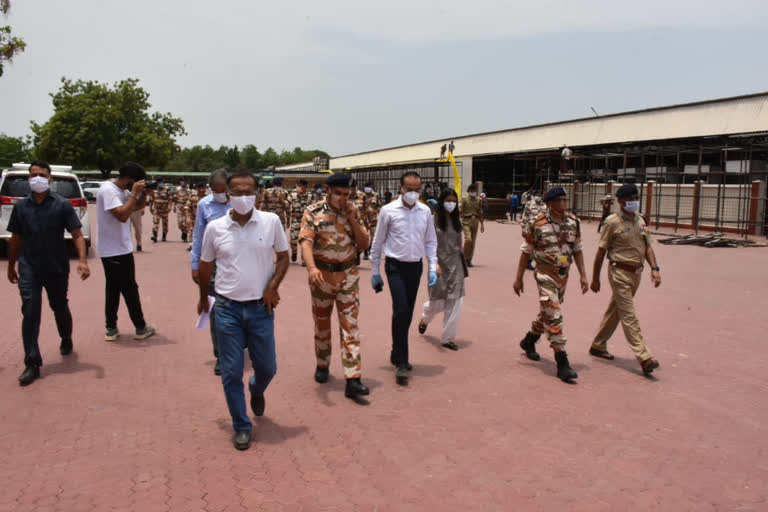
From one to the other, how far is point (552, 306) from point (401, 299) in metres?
1.38

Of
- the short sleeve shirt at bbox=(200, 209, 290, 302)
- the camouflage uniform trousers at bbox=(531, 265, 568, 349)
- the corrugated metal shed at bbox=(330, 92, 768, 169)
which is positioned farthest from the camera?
the corrugated metal shed at bbox=(330, 92, 768, 169)

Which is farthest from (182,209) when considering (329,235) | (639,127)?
(639,127)

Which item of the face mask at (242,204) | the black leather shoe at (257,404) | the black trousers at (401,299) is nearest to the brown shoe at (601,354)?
the black trousers at (401,299)

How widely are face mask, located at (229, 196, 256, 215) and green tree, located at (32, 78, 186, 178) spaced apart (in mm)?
54253

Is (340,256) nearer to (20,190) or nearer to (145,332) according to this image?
(145,332)

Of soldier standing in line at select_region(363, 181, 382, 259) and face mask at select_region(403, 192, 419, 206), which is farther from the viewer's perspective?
soldier standing in line at select_region(363, 181, 382, 259)

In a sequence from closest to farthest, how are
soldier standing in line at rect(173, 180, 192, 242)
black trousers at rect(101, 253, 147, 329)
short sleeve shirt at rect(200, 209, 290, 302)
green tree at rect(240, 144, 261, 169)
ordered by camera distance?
short sleeve shirt at rect(200, 209, 290, 302) < black trousers at rect(101, 253, 147, 329) < soldier standing in line at rect(173, 180, 192, 242) < green tree at rect(240, 144, 261, 169)

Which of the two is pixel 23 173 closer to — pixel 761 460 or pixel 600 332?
pixel 600 332

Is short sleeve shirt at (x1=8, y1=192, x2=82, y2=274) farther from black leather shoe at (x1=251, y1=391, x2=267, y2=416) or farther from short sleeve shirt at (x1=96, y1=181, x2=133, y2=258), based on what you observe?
black leather shoe at (x1=251, y1=391, x2=267, y2=416)

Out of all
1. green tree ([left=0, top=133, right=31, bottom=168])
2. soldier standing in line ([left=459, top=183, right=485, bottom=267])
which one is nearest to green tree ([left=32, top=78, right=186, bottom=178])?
soldier standing in line ([left=459, top=183, right=485, bottom=267])

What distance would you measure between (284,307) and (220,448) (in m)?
4.82

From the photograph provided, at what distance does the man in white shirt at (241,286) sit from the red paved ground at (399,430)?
0.44 metres

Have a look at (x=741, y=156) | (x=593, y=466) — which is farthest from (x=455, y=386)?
(x=741, y=156)

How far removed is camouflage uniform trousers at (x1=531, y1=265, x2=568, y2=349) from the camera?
579 centimetres
